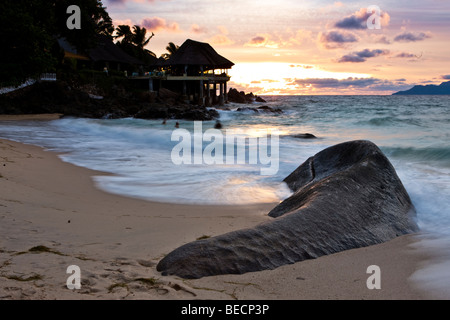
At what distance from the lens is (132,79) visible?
39062mm

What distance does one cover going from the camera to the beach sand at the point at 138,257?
286 centimetres

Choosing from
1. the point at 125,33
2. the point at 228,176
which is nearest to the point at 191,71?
the point at 125,33

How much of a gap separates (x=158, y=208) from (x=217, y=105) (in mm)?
41919

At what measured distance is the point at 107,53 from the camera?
41156mm

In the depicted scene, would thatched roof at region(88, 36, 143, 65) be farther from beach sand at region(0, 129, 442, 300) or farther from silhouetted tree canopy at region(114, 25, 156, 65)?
beach sand at region(0, 129, 442, 300)

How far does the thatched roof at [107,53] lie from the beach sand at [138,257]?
120 feet

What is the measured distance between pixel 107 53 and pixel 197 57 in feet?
31.3

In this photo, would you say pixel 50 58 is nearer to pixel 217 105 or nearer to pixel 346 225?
pixel 217 105

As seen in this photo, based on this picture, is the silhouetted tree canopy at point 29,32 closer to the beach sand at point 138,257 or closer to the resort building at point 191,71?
the resort building at point 191,71

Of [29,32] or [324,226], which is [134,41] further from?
[324,226]

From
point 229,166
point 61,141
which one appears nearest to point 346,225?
point 229,166

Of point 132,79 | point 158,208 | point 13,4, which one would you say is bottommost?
point 158,208

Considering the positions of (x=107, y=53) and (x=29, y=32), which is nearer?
(x=29, y=32)
